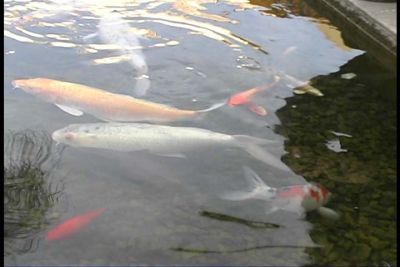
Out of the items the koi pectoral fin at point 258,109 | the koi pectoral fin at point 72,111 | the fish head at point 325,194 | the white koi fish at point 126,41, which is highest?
the white koi fish at point 126,41

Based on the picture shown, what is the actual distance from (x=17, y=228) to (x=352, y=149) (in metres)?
2.61

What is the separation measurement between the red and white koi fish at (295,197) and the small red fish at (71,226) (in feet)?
2.94

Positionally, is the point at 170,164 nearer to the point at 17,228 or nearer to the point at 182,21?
the point at 17,228

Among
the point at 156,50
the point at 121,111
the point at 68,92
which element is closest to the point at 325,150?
the point at 121,111

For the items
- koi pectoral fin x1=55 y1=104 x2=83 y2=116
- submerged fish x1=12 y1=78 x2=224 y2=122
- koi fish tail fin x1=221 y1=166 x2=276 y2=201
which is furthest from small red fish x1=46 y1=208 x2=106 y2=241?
koi pectoral fin x1=55 y1=104 x2=83 y2=116

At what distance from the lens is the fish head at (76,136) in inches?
185

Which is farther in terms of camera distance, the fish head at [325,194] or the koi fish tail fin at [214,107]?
the koi fish tail fin at [214,107]

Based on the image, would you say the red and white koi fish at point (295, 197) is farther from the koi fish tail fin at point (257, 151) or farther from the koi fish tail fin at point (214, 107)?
the koi fish tail fin at point (214, 107)

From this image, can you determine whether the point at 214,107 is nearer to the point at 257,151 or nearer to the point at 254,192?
the point at 257,151

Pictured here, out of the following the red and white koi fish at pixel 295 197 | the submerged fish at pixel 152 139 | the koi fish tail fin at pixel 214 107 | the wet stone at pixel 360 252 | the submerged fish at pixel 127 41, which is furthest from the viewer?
the submerged fish at pixel 127 41

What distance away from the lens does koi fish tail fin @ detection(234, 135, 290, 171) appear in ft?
15.6

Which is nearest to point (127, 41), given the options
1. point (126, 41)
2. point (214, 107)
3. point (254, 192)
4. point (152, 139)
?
point (126, 41)

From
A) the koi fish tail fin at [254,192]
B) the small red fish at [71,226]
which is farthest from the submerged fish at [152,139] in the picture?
the small red fish at [71,226]

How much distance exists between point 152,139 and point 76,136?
569 millimetres
